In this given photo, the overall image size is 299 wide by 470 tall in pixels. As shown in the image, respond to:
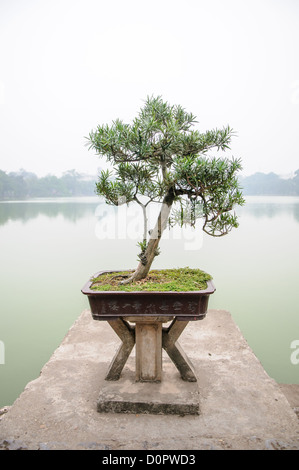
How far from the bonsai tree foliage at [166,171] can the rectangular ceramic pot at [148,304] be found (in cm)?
25

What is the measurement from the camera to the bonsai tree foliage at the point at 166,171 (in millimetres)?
1989

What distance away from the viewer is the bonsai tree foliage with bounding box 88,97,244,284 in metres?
1.99

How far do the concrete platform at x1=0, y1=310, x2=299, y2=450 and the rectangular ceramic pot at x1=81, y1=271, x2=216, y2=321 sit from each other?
0.55m

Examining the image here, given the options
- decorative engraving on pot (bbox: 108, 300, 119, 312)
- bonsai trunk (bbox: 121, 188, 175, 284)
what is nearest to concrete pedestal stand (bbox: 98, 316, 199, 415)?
decorative engraving on pot (bbox: 108, 300, 119, 312)

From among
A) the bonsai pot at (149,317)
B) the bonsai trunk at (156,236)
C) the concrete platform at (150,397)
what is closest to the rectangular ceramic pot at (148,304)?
the bonsai pot at (149,317)

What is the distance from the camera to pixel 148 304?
1.97 meters

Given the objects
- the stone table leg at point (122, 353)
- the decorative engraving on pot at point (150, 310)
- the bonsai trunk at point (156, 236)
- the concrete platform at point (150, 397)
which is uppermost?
the bonsai trunk at point (156, 236)

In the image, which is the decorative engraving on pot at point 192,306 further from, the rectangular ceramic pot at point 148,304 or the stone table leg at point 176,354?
the stone table leg at point 176,354

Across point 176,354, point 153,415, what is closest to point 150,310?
point 176,354

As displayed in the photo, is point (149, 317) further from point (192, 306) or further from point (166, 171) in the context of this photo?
point (166, 171)

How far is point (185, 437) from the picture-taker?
174cm

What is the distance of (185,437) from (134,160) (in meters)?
1.58
